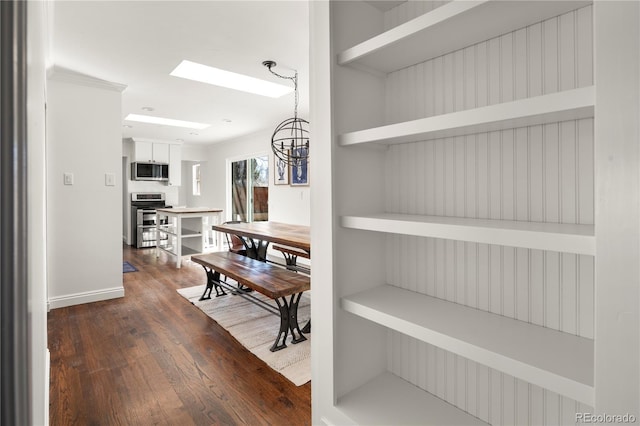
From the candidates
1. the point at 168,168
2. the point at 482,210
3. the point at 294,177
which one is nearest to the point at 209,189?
the point at 168,168

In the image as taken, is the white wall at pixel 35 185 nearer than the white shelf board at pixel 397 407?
Yes

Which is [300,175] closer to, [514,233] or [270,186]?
[270,186]

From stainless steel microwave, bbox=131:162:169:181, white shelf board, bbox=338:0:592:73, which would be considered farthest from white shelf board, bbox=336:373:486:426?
stainless steel microwave, bbox=131:162:169:181

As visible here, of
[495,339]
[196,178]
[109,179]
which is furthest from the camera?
[196,178]

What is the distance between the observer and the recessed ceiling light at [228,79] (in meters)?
3.34

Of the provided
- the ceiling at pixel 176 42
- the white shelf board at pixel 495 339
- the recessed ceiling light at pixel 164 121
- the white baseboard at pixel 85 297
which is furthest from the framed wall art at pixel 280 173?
the white shelf board at pixel 495 339

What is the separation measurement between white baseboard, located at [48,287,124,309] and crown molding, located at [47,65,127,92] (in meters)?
2.15

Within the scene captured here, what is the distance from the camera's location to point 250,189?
286 inches

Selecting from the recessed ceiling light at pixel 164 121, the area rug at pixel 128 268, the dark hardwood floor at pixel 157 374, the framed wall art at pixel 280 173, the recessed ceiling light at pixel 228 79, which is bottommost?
the dark hardwood floor at pixel 157 374

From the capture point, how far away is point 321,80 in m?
1.23

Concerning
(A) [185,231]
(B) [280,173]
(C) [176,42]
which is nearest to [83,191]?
(C) [176,42]

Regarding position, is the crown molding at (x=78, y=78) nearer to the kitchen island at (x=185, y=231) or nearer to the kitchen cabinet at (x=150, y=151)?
the kitchen island at (x=185, y=231)

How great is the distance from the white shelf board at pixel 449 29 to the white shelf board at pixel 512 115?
27 centimetres

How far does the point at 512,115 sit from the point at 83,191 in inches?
155
